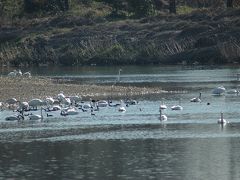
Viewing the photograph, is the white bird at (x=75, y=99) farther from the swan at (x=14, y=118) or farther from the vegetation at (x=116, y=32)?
the vegetation at (x=116, y=32)

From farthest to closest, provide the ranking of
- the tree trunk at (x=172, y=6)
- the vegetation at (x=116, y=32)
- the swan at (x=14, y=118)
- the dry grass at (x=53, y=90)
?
1. the tree trunk at (x=172, y=6)
2. the vegetation at (x=116, y=32)
3. the dry grass at (x=53, y=90)
4. the swan at (x=14, y=118)

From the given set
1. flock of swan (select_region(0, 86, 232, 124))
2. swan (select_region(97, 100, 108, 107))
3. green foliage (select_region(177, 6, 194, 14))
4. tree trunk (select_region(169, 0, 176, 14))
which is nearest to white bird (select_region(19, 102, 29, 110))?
flock of swan (select_region(0, 86, 232, 124))

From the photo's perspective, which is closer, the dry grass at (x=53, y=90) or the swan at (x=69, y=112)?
the swan at (x=69, y=112)

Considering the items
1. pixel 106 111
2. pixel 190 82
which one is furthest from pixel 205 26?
pixel 106 111

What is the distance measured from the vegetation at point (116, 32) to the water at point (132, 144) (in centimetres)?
3310

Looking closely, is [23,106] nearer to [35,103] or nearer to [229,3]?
[35,103]

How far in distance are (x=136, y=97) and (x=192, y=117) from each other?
10.1 metres

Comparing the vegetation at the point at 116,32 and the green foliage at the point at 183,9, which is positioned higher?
the green foliage at the point at 183,9

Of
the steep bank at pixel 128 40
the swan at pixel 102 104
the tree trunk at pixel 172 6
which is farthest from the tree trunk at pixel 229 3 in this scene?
the swan at pixel 102 104

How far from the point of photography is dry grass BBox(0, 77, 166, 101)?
164ft

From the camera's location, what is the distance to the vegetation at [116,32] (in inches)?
3299

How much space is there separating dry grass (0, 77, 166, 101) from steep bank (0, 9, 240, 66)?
25.1 m

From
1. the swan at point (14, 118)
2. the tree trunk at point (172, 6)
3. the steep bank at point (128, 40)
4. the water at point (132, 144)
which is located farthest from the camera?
the tree trunk at point (172, 6)

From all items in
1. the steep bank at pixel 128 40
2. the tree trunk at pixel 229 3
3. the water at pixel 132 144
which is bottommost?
the water at pixel 132 144
